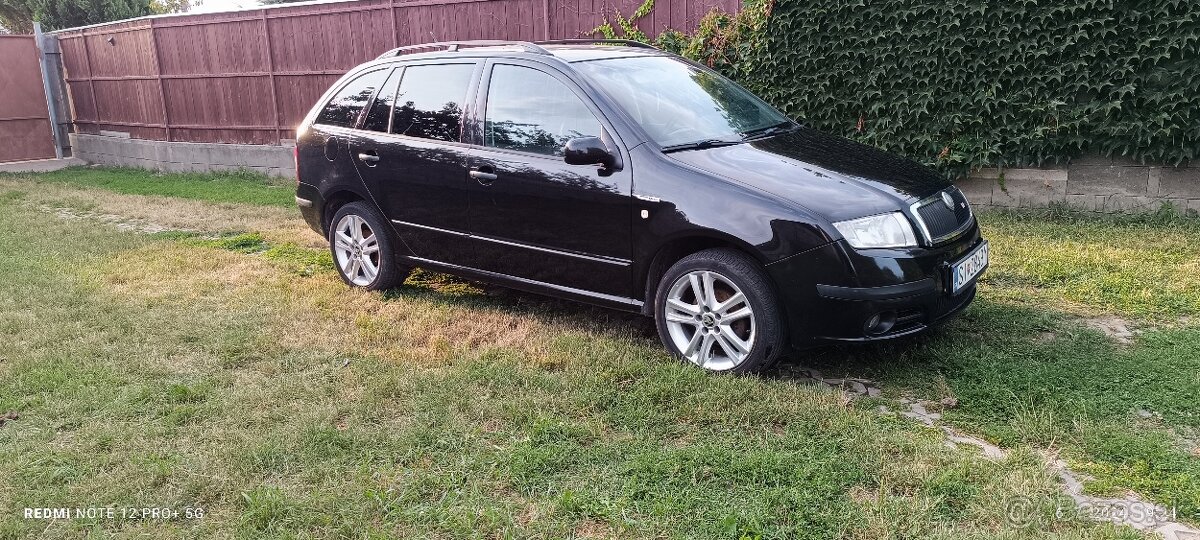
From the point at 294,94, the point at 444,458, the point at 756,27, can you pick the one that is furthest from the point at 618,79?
the point at 294,94

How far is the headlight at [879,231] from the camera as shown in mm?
3754

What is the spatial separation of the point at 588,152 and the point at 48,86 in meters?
15.1

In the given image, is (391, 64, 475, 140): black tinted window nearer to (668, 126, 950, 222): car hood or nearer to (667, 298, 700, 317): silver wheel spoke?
(668, 126, 950, 222): car hood

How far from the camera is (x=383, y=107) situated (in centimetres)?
551

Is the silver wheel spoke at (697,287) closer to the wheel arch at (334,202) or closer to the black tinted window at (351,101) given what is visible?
the wheel arch at (334,202)

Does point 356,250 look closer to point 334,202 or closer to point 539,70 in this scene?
point 334,202

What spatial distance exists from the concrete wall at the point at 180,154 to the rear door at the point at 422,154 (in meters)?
6.70

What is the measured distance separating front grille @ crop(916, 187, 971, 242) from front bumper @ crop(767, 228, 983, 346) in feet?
0.35

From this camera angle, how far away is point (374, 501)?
3029 mm

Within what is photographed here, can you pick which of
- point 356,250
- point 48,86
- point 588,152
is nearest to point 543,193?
point 588,152

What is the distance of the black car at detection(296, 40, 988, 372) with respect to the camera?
383cm

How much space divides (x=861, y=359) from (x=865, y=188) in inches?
35.4

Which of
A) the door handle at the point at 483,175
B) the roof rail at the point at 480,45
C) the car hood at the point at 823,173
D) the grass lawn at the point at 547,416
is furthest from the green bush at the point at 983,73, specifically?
the door handle at the point at 483,175

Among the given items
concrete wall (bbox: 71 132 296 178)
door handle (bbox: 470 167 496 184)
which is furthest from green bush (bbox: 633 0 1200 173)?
concrete wall (bbox: 71 132 296 178)
